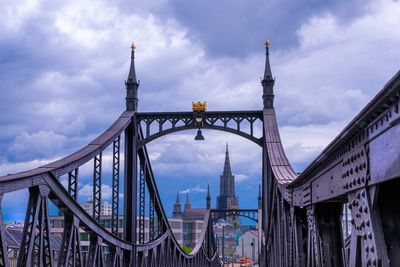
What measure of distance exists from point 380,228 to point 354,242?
2.53 ft

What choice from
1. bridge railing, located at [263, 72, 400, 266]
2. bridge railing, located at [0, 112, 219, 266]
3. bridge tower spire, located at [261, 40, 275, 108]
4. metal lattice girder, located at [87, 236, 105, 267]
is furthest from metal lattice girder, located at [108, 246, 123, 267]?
bridge railing, located at [263, 72, 400, 266]

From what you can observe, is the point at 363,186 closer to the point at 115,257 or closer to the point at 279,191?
the point at 279,191

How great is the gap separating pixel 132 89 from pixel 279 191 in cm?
1042

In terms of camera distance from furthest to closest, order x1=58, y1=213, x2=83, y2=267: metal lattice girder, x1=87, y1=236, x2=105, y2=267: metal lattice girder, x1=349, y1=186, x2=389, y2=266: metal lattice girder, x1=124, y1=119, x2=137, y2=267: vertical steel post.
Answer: x1=124, y1=119, x2=137, y2=267: vertical steel post < x1=87, y1=236, x2=105, y2=267: metal lattice girder < x1=58, y1=213, x2=83, y2=267: metal lattice girder < x1=349, y1=186, x2=389, y2=266: metal lattice girder

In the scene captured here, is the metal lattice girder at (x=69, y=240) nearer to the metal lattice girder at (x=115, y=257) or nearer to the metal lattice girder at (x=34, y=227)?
the metal lattice girder at (x=34, y=227)

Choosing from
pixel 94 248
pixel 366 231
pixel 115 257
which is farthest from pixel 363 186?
pixel 115 257

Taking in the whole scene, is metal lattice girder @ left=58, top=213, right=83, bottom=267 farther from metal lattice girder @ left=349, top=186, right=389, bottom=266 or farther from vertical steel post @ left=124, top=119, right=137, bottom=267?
vertical steel post @ left=124, top=119, right=137, bottom=267

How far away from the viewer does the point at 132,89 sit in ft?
80.8

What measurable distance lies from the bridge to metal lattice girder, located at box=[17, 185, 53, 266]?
0.02 meters

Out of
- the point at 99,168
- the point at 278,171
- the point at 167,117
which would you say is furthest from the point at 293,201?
the point at 167,117

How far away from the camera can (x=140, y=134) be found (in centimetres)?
2470

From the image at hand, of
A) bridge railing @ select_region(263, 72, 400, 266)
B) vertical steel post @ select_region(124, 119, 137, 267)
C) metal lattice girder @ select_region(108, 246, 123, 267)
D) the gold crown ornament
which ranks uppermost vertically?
the gold crown ornament

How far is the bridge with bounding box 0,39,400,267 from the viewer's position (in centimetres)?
554

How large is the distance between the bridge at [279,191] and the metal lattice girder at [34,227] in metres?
0.02
